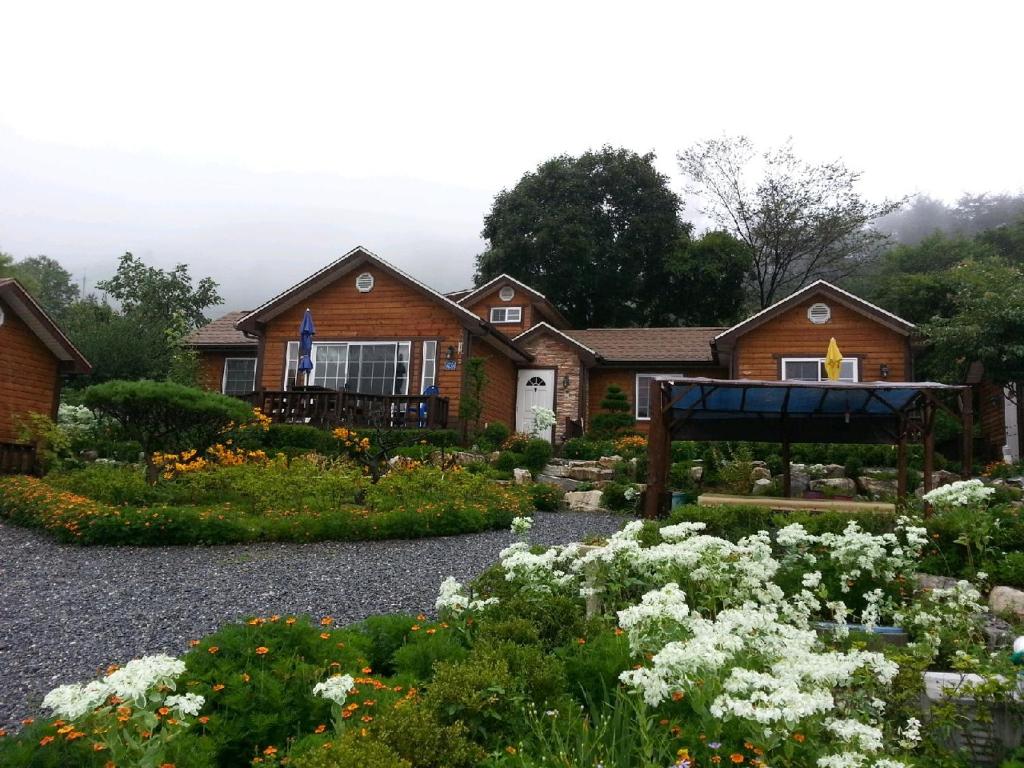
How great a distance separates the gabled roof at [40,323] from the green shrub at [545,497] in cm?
1234

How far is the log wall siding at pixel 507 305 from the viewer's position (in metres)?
27.0

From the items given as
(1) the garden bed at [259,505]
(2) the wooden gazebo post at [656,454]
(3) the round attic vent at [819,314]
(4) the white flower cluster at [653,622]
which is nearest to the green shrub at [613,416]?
(3) the round attic vent at [819,314]

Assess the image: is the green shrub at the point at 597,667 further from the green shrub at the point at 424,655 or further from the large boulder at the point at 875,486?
the large boulder at the point at 875,486

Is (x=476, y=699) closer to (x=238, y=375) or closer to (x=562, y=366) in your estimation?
(x=562, y=366)

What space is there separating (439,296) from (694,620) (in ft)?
53.9

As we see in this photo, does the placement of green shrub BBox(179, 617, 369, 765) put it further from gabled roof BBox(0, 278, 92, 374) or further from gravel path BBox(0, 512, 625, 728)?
gabled roof BBox(0, 278, 92, 374)

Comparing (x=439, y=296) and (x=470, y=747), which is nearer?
(x=470, y=747)

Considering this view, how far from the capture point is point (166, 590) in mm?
6688

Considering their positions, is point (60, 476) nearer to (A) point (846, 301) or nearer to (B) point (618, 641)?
(B) point (618, 641)

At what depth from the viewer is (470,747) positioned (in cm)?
287

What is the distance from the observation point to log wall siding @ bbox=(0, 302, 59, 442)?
16.7 metres

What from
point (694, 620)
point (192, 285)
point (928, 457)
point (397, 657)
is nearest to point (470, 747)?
point (397, 657)

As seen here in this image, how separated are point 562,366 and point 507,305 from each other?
18.6 feet

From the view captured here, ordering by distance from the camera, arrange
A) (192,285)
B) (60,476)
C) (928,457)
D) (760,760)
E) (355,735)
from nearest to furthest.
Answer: (760,760) → (355,735) → (928,457) → (60,476) → (192,285)
